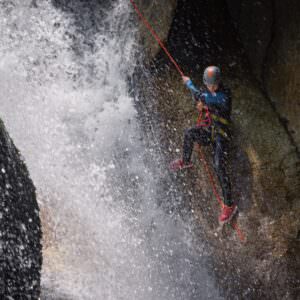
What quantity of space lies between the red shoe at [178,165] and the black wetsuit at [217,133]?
0.15 feet

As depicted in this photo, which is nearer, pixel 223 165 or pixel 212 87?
pixel 212 87

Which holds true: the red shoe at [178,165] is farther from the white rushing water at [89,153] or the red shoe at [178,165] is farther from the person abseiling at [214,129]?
the white rushing water at [89,153]

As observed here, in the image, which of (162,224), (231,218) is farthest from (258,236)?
(162,224)

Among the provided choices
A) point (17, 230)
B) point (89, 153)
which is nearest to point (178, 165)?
point (89, 153)

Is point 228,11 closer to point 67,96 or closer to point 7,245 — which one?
point 67,96

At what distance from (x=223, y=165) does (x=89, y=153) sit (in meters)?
1.44

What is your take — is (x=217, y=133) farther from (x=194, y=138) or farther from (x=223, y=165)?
(x=223, y=165)

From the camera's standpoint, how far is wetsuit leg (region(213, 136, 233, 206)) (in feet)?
14.9

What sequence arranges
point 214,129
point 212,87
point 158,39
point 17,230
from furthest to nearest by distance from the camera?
point 158,39, point 214,129, point 212,87, point 17,230

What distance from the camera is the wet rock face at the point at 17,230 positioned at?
3.80 metres

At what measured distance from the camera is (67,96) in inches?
202

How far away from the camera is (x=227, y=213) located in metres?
4.68

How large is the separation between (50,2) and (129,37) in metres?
1.00

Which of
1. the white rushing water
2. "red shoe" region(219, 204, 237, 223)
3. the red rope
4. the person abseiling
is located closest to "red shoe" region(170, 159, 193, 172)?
the person abseiling
